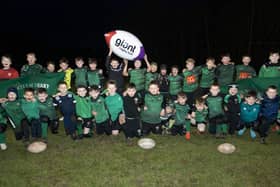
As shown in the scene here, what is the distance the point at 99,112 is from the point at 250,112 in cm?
360

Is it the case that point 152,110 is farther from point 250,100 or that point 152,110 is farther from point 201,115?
point 250,100

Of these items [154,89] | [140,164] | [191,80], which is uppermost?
[191,80]

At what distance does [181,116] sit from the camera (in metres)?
7.27

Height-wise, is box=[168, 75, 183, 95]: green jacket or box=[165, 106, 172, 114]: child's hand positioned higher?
box=[168, 75, 183, 95]: green jacket

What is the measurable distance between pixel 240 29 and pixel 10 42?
20639 millimetres

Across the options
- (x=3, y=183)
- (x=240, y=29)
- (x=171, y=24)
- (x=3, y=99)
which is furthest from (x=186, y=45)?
Answer: (x=3, y=183)

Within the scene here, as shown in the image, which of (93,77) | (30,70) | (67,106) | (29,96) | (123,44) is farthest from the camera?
(93,77)

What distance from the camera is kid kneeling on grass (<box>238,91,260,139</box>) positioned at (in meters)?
7.10

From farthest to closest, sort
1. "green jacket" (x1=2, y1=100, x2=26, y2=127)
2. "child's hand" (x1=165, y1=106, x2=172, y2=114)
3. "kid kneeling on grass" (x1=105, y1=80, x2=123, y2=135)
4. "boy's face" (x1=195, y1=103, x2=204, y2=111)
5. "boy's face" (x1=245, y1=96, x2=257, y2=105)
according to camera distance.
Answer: "child's hand" (x1=165, y1=106, x2=172, y2=114) < "boy's face" (x1=195, y1=103, x2=204, y2=111) < "kid kneeling on grass" (x1=105, y1=80, x2=123, y2=135) < "boy's face" (x1=245, y1=96, x2=257, y2=105) < "green jacket" (x1=2, y1=100, x2=26, y2=127)

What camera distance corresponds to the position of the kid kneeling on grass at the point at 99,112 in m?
7.11

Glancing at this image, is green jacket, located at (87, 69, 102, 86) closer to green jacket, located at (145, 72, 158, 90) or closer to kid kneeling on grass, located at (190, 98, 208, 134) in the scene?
green jacket, located at (145, 72, 158, 90)

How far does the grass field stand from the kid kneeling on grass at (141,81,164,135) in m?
0.38

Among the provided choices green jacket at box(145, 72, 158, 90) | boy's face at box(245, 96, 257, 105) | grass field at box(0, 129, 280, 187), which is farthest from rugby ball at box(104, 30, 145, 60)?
boy's face at box(245, 96, 257, 105)

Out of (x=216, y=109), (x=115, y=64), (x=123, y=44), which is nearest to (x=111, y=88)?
(x=115, y=64)
